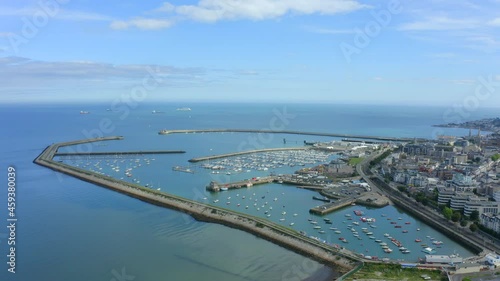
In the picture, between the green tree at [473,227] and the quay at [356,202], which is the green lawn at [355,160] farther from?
the green tree at [473,227]

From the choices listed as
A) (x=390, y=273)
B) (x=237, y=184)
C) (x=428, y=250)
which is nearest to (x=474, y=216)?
(x=428, y=250)

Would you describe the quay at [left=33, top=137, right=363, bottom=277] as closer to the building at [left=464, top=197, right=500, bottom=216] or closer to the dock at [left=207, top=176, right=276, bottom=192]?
the dock at [left=207, top=176, right=276, bottom=192]

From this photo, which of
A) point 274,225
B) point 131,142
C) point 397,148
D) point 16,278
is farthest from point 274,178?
point 131,142

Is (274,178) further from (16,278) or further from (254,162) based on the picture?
(16,278)

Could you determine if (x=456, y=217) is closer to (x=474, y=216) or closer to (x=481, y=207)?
(x=474, y=216)

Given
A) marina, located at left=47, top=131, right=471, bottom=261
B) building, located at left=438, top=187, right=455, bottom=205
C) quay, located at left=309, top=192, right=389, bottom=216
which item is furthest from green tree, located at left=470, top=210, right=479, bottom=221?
quay, located at left=309, top=192, right=389, bottom=216
